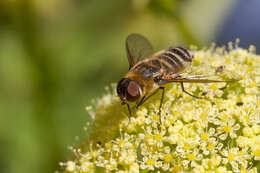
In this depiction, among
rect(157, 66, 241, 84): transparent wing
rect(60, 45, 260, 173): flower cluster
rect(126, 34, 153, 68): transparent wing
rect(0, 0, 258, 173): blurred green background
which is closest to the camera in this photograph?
rect(60, 45, 260, 173): flower cluster

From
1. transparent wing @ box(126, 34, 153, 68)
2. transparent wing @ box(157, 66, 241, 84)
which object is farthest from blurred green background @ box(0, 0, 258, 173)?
transparent wing @ box(157, 66, 241, 84)

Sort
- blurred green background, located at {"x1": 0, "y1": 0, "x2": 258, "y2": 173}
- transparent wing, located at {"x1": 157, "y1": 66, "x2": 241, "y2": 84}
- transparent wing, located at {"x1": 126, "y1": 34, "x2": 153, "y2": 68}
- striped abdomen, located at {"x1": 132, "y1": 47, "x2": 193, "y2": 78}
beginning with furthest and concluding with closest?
blurred green background, located at {"x1": 0, "y1": 0, "x2": 258, "y2": 173} < transparent wing, located at {"x1": 126, "y1": 34, "x2": 153, "y2": 68} < striped abdomen, located at {"x1": 132, "y1": 47, "x2": 193, "y2": 78} < transparent wing, located at {"x1": 157, "y1": 66, "x2": 241, "y2": 84}

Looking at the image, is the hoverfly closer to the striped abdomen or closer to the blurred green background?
the striped abdomen

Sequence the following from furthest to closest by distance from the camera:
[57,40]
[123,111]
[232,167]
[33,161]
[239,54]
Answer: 1. [57,40]
2. [33,161]
3. [239,54]
4. [123,111]
5. [232,167]

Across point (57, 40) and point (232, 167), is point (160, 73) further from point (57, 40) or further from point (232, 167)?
point (57, 40)

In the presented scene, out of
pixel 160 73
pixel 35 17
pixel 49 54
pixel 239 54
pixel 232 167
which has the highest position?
pixel 35 17

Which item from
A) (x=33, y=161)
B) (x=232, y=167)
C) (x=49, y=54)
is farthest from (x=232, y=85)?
(x=33, y=161)

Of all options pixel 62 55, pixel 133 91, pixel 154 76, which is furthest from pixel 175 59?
pixel 62 55

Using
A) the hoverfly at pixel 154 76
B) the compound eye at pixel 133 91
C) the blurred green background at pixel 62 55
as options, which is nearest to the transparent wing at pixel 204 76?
the hoverfly at pixel 154 76
